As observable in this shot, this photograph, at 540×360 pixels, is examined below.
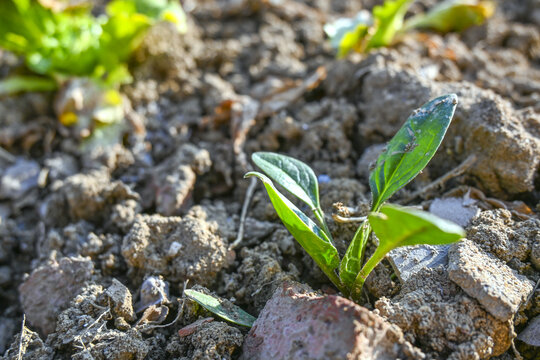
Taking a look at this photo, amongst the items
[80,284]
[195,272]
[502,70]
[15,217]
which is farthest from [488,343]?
[15,217]

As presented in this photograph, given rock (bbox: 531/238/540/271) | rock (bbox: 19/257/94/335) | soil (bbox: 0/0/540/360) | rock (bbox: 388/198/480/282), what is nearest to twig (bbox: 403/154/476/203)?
soil (bbox: 0/0/540/360)

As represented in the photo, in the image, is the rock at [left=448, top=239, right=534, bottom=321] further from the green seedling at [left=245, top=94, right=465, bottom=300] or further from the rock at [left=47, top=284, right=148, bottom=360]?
the rock at [left=47, top=284, right=148, bottom=360]

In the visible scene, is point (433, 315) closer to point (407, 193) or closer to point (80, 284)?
point (407, 193)

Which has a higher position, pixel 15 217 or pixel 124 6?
pixel 124 6

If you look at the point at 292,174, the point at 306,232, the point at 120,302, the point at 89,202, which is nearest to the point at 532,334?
the point at 306,232

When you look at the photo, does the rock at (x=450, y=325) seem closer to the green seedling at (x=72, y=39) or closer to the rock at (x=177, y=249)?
the rock at (x=177, y=249)

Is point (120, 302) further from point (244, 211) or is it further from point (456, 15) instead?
point (456, 15)
